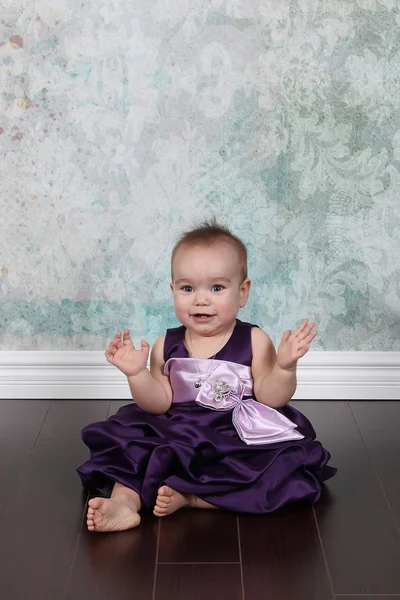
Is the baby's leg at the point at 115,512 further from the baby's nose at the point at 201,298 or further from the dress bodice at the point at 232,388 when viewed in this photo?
the baby's nose at the point at 201,298

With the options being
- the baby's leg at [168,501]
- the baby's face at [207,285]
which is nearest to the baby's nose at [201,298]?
the baby's face at [207,285]

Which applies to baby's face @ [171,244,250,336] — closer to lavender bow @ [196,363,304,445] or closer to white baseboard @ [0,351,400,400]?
lavender bow @ [196,363,304,445]

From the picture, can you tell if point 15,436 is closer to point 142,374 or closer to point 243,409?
point 142,374

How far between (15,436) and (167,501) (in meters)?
0.55

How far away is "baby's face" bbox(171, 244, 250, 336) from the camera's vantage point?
72.1 inches

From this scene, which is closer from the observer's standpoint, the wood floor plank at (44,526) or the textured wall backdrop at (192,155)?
the wood floor plank at (44,526)

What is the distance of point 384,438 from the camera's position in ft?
7.02

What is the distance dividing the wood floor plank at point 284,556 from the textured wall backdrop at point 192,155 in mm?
693

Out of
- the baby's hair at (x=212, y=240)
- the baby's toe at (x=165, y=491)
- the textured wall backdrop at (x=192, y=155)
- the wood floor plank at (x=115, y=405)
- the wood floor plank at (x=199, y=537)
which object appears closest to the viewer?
the wood floor plank at (x=199, y=537)

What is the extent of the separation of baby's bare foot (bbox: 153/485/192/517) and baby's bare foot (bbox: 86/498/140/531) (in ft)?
0.15

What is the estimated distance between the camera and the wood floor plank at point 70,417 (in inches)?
84.8

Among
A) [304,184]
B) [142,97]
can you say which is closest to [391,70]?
[304,184]

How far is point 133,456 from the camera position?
1.84 metres

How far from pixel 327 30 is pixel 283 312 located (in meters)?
0.72
